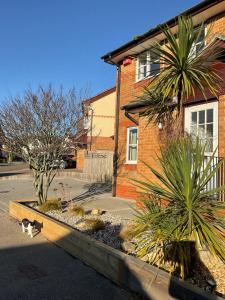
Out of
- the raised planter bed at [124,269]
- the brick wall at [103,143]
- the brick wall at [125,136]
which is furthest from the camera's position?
the brick wall at [103,143]

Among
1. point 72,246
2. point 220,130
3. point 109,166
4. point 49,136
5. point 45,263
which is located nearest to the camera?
point 45,263

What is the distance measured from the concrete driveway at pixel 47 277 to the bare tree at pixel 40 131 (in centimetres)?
354

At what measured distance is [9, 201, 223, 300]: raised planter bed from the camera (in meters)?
3.58

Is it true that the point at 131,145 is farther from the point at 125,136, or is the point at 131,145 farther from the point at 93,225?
the point at 93,225

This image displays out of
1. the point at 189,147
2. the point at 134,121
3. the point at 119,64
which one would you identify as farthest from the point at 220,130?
the point at 119,64

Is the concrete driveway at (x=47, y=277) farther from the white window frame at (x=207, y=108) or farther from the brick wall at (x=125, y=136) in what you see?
the brick wall at (x=125, y=136)

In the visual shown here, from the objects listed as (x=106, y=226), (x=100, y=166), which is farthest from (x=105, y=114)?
(x=106, y=226)

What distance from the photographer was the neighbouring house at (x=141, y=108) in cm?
732

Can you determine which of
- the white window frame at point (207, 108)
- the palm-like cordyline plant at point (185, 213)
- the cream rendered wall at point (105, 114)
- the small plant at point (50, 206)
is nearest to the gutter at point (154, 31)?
the white window frame at point (207, 108)

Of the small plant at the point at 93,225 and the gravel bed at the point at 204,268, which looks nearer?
the gravel bed at the point at 204,268

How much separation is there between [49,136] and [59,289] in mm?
5724

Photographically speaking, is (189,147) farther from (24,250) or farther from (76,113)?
(76,113)

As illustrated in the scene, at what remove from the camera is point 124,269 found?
4.38 metres

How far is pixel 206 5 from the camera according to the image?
877 centimetres
